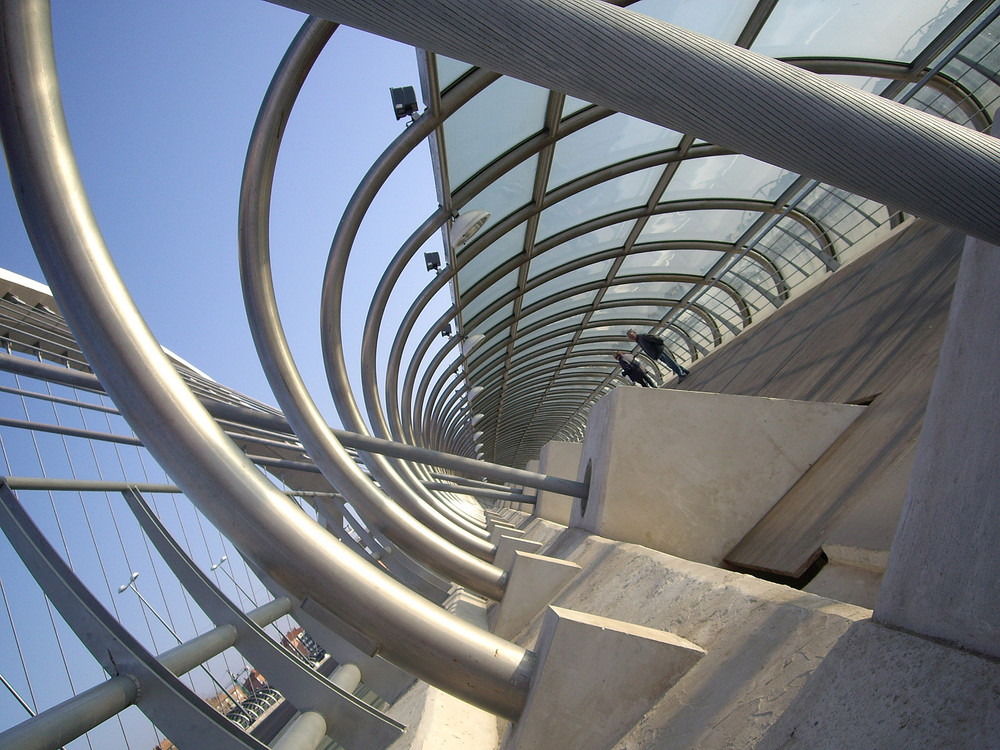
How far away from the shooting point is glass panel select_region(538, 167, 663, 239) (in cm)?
1623

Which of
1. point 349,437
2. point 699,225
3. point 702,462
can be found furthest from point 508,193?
point 702,462

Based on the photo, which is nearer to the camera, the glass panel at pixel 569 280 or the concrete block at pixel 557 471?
the concrete block at pixel 557 471

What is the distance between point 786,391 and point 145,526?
6349 mm

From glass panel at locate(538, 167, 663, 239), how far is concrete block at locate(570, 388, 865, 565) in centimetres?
1196

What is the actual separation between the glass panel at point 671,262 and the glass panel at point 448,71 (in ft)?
38.1

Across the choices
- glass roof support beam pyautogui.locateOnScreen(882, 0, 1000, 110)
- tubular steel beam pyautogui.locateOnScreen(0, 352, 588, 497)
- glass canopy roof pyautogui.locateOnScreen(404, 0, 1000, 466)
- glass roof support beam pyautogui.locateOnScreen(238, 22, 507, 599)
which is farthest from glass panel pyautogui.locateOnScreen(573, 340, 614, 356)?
glass roof support beam pyautogui.locateOnScreen(238, 22, 507, 599)

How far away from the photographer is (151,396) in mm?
2045

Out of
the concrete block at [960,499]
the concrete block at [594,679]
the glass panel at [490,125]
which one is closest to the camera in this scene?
the concrete block at [960,499]

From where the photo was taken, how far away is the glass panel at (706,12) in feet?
36.0

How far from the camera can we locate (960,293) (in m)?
1.96

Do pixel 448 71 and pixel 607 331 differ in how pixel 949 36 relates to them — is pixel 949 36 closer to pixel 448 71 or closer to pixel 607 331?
pixel 448 71

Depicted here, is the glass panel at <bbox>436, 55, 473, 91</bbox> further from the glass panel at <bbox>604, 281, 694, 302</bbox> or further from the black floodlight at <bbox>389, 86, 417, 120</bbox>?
the glass panel at <bbox>604, 281, 694, 302</bbox>

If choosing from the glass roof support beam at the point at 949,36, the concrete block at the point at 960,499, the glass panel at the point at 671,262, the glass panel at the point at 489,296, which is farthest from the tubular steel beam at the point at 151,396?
the glass panel at the point at 671,262

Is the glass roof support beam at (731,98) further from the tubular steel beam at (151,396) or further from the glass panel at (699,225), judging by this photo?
the glass panel at (699,225)
